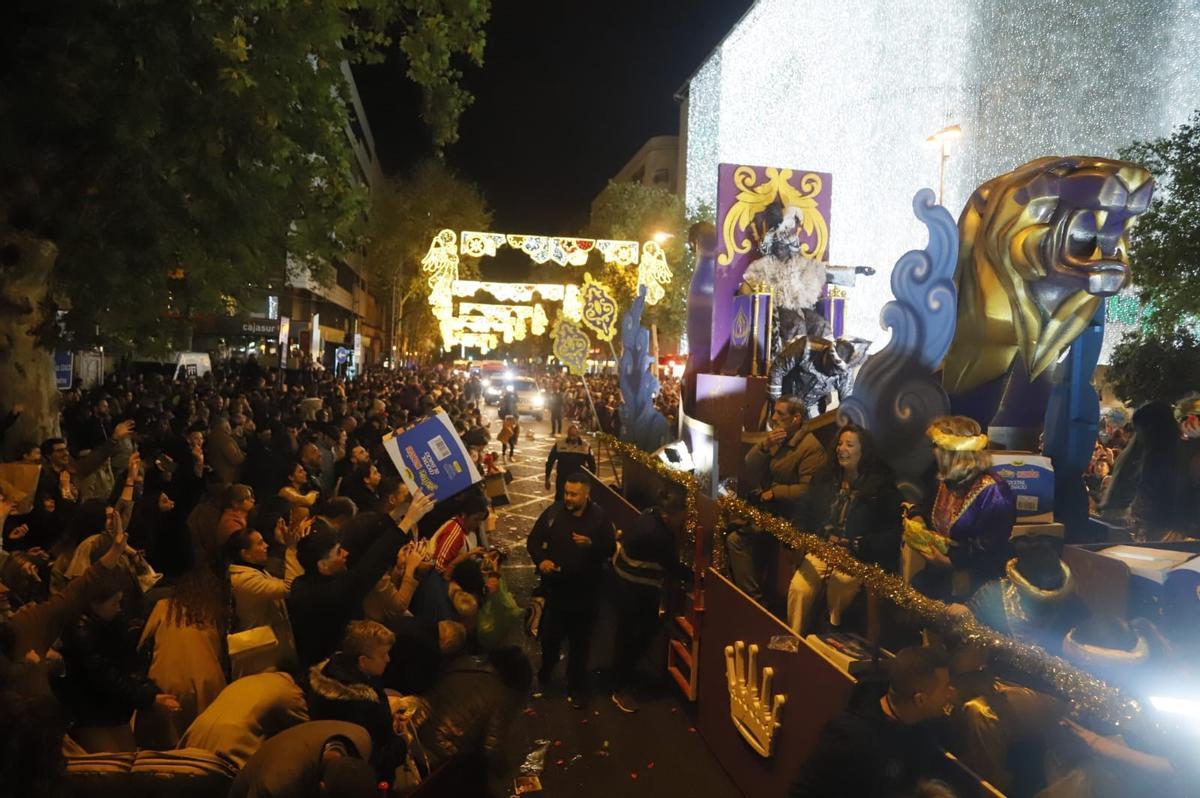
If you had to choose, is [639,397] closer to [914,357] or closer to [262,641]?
[914,357]

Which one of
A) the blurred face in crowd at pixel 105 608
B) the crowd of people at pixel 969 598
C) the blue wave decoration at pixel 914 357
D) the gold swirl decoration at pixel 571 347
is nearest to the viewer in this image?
the crowd of people at pixel 969 598

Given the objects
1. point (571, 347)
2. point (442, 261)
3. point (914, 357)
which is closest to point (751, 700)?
point (914, 357)

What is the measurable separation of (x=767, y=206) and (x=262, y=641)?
1041 centimetres

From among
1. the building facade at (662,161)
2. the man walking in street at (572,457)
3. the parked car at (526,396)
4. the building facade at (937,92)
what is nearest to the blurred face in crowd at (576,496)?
the man walking in street at (572,457)

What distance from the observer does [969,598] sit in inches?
157

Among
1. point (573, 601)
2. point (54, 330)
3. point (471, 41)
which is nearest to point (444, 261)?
point (471, 41)

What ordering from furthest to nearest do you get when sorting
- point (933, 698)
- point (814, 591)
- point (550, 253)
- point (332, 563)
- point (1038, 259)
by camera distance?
1. point (550, 253)
2. point (1038, 259)
3. point (814, 591)
4. point (332, 563)
5. point (933, 698)

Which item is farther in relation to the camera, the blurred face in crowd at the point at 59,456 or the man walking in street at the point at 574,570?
the blurred face in crowd at the point at 59,456

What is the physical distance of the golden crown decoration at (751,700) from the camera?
435 centimetres

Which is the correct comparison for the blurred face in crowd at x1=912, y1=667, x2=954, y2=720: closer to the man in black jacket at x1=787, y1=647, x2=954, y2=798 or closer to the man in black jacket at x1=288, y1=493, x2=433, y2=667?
the man in black jacket at x1=787, y1=647, x2=954, y2=798

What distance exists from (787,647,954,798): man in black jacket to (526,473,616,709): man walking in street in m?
3.41

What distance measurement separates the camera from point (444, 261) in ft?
68.5

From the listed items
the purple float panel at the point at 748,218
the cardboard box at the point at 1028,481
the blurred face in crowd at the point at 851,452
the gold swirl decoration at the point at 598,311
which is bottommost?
the cardboard box at the point at 1028,481

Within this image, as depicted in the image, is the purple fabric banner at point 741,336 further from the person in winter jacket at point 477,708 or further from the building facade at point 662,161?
the building facade at point 662,161
